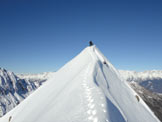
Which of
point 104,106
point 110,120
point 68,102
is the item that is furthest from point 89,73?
point 110,120

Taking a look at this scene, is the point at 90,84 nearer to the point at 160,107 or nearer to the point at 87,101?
the point at 87,101

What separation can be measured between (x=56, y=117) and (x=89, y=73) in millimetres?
4161

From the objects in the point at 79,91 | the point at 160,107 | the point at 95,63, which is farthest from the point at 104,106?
the point at 160,107

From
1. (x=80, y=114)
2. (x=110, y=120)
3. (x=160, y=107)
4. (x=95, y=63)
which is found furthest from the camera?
(x=160, y=107)

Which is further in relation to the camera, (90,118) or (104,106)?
(104,106)

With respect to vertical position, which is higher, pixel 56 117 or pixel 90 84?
pixel 90 84

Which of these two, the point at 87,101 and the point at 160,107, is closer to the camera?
the point at 87,101

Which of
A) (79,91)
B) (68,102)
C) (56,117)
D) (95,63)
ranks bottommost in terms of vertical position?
(56,117)

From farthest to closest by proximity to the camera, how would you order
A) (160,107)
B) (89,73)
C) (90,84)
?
(160,107)
(89,73)
(90,84)

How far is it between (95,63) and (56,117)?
6.42 metres

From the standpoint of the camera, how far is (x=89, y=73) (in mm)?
9969

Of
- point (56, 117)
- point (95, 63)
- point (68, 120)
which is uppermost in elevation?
point (95, 63)

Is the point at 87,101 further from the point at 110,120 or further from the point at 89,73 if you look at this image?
the point at 89,73

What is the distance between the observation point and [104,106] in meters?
5.99
